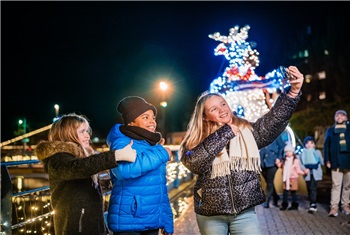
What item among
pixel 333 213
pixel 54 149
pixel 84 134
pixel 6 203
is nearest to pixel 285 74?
pixel 84 134

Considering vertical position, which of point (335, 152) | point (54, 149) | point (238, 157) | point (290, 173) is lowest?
point (290, 173)

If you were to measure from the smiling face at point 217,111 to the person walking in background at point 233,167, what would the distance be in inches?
0.7

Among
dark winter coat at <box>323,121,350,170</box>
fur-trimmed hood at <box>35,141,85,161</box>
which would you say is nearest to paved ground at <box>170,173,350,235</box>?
dark winter coat at <box>323,121,350,170</box>

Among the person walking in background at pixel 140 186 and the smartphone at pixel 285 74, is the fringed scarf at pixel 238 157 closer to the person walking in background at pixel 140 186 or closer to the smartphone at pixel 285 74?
the person walking in background at pixel 140 186

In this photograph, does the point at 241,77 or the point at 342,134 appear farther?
the point at 241,77

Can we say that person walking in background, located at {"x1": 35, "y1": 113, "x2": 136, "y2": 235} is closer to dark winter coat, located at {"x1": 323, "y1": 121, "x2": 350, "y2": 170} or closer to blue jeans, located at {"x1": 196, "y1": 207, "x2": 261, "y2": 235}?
blue jeans, located at {"x1": 196, "y1": 207, "x2": 261, "y2": 235}

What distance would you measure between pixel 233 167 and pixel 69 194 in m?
1.38

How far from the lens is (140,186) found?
3.50m

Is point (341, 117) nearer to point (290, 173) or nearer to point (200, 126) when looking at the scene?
point (290, 173)

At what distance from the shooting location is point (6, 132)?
65188 mm

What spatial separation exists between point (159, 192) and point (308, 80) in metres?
88.5

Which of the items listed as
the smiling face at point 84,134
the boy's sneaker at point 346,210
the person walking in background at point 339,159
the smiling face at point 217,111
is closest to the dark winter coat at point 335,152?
the person walking in background at point 339,159

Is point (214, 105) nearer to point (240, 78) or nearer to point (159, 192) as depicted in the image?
point (159, 192)

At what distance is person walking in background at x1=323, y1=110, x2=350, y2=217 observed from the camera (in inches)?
346
